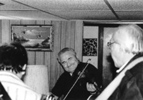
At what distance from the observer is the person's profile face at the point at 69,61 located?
11.9 feet

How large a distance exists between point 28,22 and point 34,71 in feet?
3.75

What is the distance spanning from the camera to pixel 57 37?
3.99 metres

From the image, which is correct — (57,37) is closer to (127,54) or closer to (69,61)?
(69,61)

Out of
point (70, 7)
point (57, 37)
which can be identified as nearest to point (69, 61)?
point (57, 37)

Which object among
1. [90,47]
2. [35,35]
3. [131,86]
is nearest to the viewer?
[131,86]

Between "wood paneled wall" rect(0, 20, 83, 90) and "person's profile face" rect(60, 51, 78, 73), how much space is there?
0.98 feet

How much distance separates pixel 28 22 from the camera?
4.01 m

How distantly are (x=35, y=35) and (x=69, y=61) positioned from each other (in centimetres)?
66

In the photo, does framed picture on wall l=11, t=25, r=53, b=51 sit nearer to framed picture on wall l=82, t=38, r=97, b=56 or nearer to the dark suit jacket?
the dark suit jacket

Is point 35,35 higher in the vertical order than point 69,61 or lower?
higher

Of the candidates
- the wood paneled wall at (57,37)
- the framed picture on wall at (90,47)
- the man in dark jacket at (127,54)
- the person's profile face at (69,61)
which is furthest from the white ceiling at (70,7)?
the framed picture on wall at (90,47)

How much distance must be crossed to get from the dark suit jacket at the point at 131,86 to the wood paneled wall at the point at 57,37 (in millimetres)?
2393

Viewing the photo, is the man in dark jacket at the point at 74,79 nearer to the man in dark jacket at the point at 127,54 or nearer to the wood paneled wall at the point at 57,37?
the wood paneled wall at the point at 57,37

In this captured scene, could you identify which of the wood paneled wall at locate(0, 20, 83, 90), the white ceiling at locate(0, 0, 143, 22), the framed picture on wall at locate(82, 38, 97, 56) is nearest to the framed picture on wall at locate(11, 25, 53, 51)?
the wood paneled wall at locate(0, 20, 83, 90)
